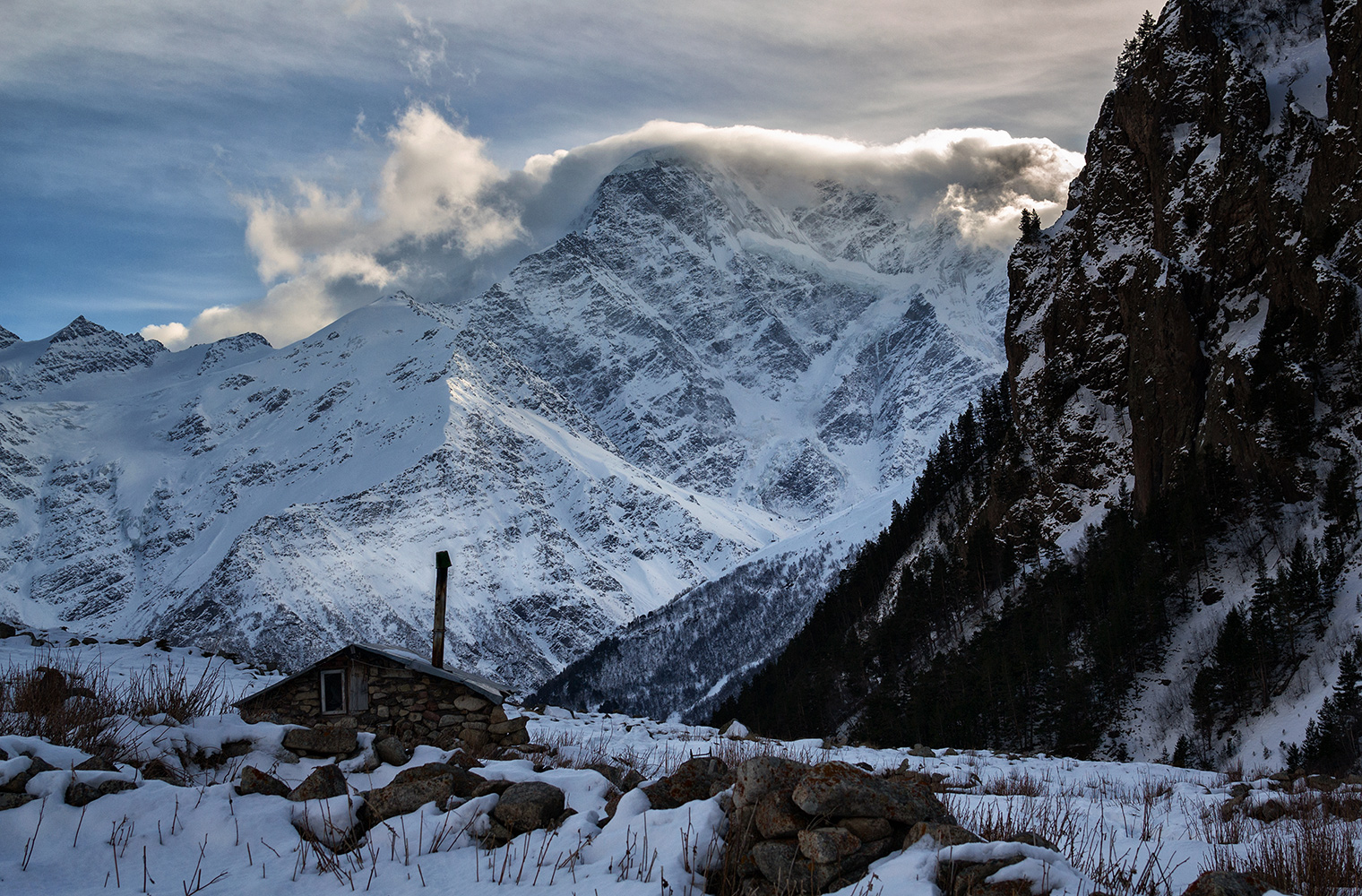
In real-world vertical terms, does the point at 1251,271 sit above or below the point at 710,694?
above

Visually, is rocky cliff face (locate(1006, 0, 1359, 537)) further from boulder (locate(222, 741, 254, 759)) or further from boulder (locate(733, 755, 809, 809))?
boulder (locate(222, 741, 254, 759))

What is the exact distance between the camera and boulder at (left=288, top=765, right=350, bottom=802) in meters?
7.41

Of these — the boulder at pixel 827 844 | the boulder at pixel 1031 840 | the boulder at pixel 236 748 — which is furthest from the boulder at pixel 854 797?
the boulder at pixel 236 748

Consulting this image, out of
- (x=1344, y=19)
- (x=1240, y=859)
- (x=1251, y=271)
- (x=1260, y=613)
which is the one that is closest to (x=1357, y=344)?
(x=1251, y=271)

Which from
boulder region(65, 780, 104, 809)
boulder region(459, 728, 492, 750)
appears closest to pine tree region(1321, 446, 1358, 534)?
boulder region(459, 728, 492, 750)

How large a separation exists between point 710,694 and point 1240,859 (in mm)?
147935

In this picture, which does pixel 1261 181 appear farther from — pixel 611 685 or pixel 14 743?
pixel 611 685

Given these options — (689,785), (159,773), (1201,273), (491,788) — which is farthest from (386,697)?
(1201,273)

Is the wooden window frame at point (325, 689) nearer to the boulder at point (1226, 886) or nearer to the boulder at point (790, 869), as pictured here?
the boulder at point (790, 869)

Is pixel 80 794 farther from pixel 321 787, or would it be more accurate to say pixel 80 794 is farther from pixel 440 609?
pixel 440 609

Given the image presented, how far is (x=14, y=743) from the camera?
24.2 feet

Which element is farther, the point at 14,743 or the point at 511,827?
the point at 14,743

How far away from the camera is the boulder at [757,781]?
249 inches

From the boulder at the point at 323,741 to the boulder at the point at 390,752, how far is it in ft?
0.97
